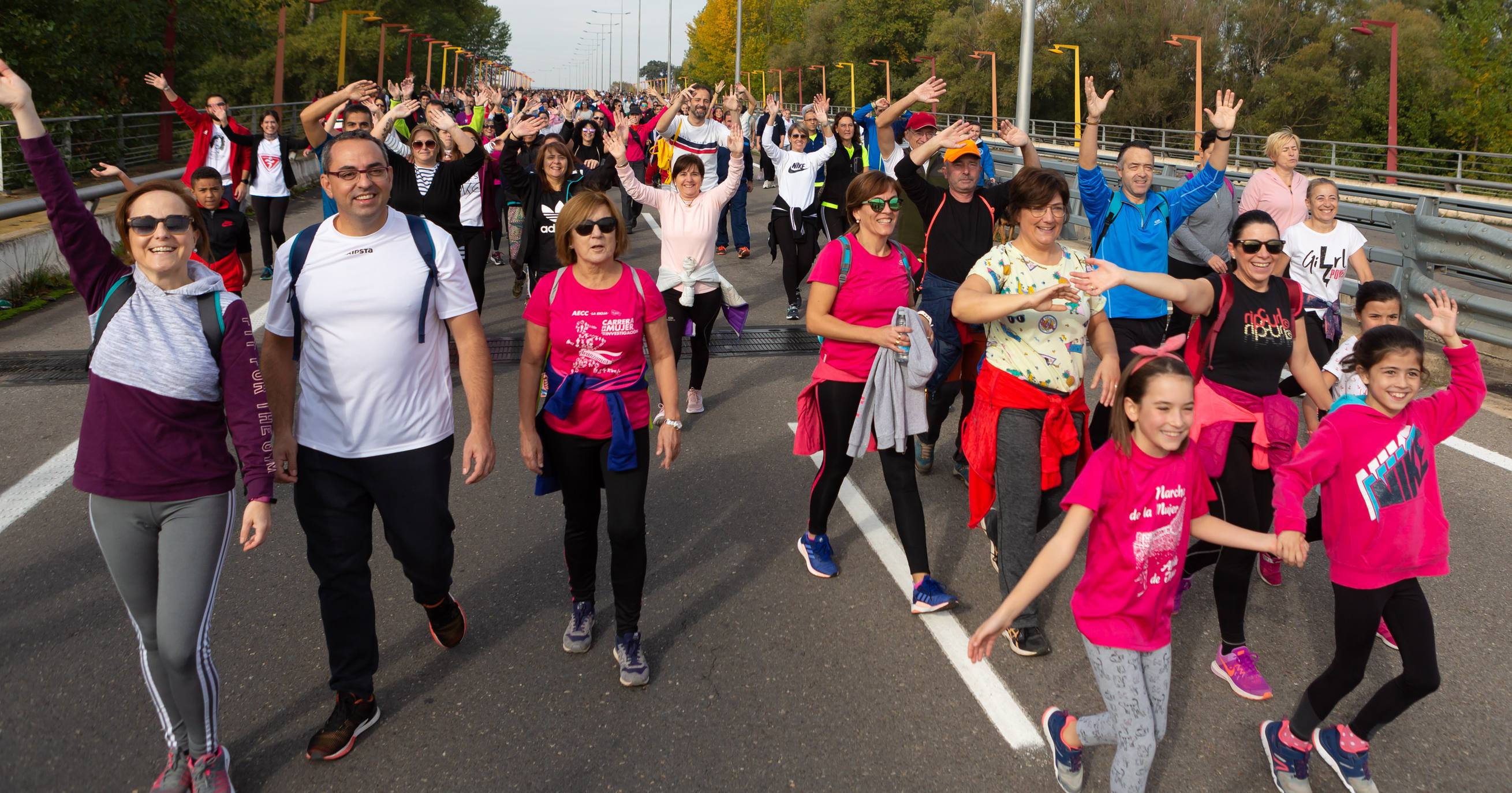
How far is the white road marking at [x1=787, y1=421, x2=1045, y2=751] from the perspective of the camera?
3.82 m

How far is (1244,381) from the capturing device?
173 inches

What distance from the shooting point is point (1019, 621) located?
4.37 m

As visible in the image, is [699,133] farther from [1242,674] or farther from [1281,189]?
[1242,674]

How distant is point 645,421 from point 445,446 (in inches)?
29.2

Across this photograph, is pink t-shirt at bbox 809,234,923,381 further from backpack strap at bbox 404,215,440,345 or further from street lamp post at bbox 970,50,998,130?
street lamp post at bbox 970,50,998,130

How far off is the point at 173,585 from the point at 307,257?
108cm

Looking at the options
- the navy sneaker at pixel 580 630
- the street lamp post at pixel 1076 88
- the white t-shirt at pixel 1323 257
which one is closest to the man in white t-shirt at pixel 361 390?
the navy sneaker at pixel 580 630

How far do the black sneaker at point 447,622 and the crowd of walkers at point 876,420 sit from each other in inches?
0.5

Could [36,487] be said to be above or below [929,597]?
above

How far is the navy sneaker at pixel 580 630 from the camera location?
4.34 meters

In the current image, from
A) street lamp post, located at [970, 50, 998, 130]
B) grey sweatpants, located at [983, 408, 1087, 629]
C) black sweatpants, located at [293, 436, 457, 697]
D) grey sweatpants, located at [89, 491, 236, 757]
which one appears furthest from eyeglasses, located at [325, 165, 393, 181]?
street lamp post, located at [970, 50, 998, 130]

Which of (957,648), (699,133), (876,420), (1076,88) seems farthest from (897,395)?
(1076,88)

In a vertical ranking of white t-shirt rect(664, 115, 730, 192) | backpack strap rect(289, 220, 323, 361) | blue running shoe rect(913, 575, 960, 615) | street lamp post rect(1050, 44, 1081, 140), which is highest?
street lamp post rect(1050, 44, 1081, 140)

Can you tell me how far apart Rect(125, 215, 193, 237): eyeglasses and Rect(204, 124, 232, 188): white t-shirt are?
30.6ft
